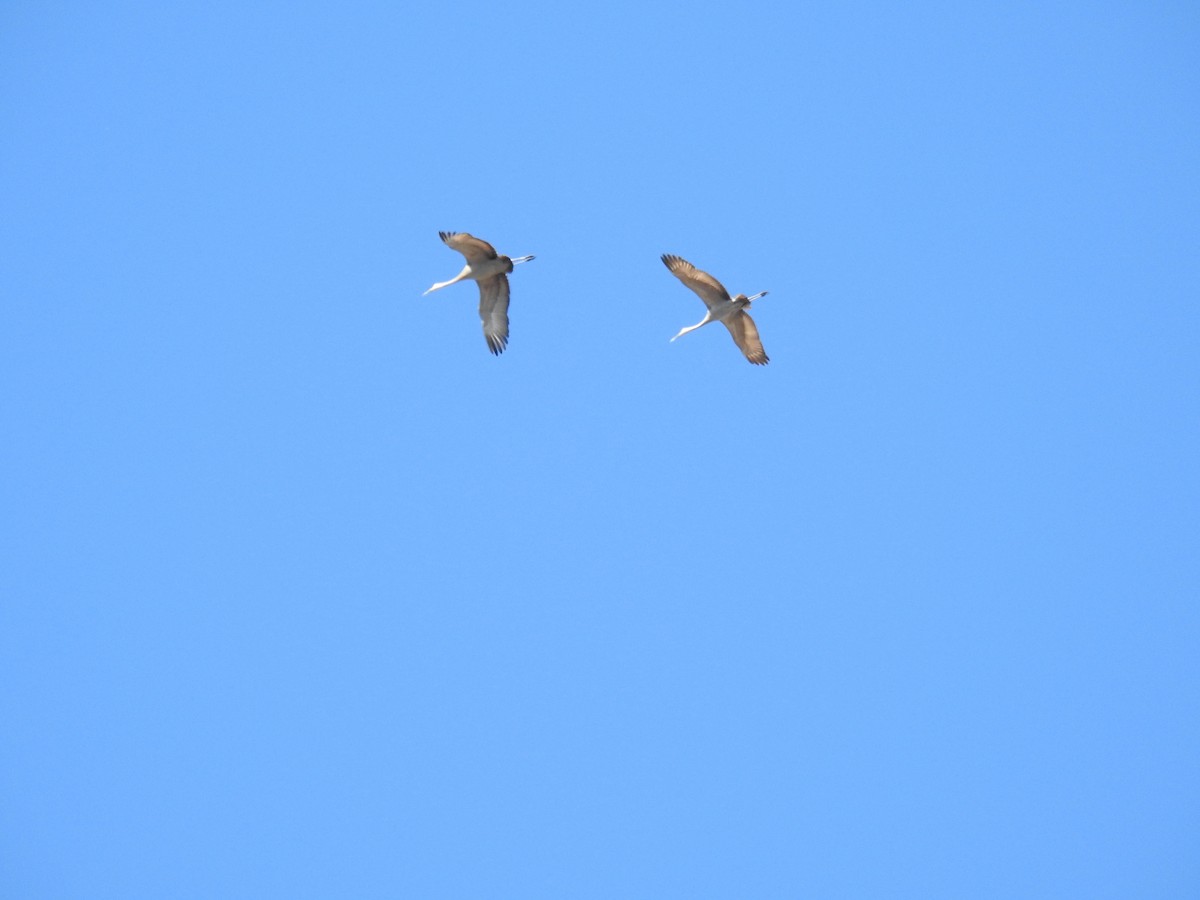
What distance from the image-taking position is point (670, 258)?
25.2 m

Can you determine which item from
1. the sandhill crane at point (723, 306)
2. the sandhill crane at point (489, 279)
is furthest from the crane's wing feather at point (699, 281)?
the sandhill crane at point (489, 279)

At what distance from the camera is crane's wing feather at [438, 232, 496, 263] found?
24.1 m

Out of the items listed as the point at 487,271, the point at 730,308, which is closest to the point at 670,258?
the point at 730,308

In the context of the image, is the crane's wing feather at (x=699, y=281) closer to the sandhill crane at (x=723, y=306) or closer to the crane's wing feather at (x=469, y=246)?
the sandhill crane at (x=723, y=306)

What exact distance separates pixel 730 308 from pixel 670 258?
1818mm

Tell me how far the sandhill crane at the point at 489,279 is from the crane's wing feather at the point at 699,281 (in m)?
2.74

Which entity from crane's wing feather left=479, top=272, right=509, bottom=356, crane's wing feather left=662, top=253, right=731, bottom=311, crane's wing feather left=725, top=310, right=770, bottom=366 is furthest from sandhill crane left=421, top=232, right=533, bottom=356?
crane's wing feather left=725, top=310, right=770, bottom=366

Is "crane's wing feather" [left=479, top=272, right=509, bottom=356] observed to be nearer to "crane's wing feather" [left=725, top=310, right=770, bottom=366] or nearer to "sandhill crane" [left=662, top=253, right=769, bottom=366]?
"sandhill crane" [left=662, top=253, right=769, bottom=366]

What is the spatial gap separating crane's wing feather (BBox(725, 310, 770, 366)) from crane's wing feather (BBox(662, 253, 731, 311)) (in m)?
0.63

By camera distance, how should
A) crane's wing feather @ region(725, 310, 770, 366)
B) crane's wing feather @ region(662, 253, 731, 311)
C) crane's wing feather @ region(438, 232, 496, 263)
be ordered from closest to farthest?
1. crane's wing feather @ region(438, 232, 496, 263)
2. crane's wing feather @ region(662, 253, 731, 311)
3. crane's wing feather @ region(725, 310, 770, 366)

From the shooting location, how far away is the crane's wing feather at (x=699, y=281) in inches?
995

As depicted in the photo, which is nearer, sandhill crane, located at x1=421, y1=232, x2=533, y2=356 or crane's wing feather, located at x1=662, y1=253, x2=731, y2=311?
sandhill crane, located at x1=421, y1=232, x2=533, y2=356

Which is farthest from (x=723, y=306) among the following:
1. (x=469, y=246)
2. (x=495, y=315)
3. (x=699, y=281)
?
(x=469, y=246)

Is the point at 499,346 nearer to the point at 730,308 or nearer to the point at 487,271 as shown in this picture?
the point at 487,271
